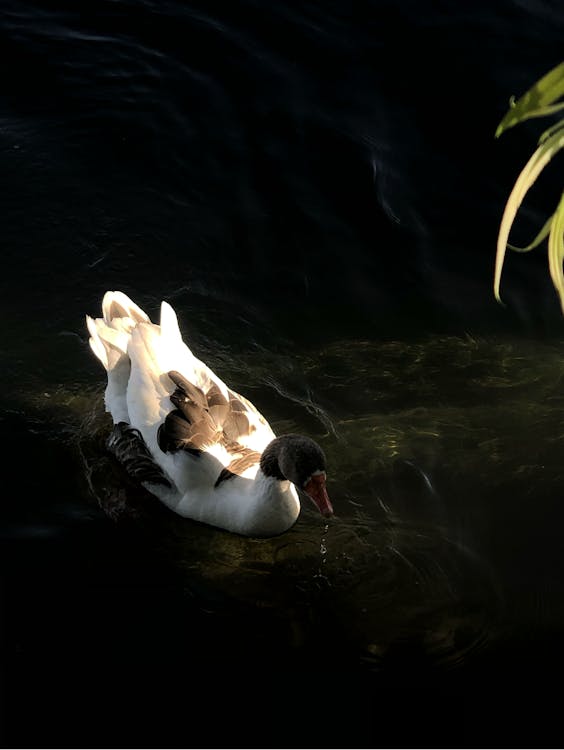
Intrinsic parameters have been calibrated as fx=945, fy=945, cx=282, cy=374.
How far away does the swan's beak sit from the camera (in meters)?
5.99

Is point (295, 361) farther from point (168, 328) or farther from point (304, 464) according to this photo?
point (304, 464)

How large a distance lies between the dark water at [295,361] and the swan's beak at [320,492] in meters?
0.61

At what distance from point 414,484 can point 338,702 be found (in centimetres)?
203

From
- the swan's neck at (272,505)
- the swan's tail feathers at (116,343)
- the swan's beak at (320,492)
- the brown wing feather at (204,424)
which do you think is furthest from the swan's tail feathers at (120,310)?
the swan's beak at (320,492)

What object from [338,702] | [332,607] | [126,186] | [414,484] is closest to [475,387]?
[414,484]

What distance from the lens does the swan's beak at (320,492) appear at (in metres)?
5.99

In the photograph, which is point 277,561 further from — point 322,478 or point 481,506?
point 481,506

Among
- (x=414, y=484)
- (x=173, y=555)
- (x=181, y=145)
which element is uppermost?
(x=181, y=145)

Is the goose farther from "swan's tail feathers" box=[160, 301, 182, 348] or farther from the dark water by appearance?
the dark water

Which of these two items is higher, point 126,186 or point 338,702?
point 126,186

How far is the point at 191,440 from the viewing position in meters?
6.46

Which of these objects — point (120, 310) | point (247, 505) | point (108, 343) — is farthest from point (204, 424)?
point (120, 310)

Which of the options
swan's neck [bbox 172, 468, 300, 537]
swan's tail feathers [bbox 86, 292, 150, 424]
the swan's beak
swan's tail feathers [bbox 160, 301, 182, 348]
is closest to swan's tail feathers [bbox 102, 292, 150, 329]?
swan's tail feathers [bbox 86, 292, 150, 424]

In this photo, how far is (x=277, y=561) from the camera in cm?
652
